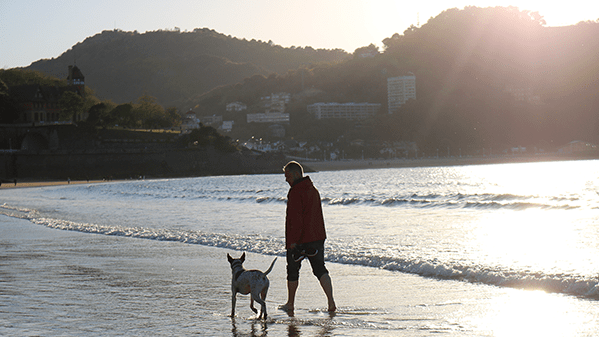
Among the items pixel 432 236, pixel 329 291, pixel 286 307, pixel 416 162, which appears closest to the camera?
pixel 329 291

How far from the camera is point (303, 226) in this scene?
265 inches

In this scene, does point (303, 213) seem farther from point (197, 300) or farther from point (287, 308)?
point (197, 300)

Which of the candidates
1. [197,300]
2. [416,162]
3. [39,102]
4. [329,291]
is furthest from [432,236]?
[416,162]

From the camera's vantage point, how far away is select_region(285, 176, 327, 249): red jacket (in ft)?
21.9

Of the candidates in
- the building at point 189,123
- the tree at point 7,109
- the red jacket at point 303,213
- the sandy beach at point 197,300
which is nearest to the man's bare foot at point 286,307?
the sandy beach at point 197,300

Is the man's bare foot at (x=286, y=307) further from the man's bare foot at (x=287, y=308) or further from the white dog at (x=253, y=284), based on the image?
the white dog at (x=253, y=284)

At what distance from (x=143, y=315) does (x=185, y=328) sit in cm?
87

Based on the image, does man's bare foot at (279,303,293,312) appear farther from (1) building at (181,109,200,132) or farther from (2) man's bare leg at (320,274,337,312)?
(1) building at (181,109,200,132)

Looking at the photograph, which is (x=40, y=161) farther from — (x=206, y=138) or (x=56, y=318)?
(x=56, y=318)

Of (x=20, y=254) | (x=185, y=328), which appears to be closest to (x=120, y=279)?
(x=185, y=328)

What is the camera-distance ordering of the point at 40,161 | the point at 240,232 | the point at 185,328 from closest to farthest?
the point at 185,328
the point at 240,232
the point at 40,161

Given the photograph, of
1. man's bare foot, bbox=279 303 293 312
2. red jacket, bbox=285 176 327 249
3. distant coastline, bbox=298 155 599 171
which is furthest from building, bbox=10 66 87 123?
red jacket, bbox=285 176 327 249

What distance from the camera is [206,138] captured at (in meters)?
108

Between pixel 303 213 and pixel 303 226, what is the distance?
0.52 ft
